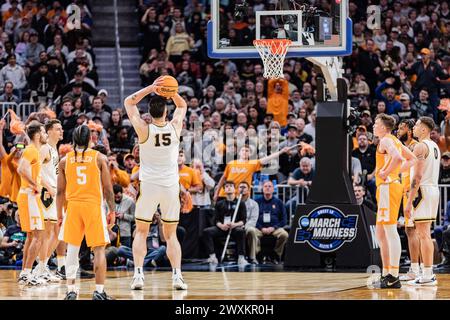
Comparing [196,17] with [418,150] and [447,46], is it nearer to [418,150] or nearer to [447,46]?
[447,46]

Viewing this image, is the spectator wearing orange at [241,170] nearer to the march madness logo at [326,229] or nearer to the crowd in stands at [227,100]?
the crowd in stands at [227,100]

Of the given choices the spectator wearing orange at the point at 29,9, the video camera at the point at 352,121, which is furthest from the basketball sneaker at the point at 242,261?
the spectator wearing orange at the point at 29,9

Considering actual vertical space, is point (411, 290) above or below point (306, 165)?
below

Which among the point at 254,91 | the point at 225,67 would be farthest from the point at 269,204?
the point at 225,67

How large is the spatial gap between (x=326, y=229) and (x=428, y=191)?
2918 mm

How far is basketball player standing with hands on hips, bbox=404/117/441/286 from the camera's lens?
43.8ft

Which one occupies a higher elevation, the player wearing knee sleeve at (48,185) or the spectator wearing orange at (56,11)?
the spectator wearing orange at (56,11)

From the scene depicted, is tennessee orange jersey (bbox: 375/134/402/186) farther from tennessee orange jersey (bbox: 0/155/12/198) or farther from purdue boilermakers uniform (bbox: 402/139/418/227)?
tennessee orange jersey (bbox: 0/155/12/198)

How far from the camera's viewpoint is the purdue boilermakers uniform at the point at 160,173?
12.4m

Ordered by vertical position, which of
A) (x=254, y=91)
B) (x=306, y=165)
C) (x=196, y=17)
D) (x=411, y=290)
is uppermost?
(x=196, y=17)

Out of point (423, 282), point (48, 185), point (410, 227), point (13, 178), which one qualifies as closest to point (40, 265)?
point (48, 185)

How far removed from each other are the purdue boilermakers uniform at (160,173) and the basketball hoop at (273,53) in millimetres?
3232

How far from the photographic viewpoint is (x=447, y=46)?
2384cm
